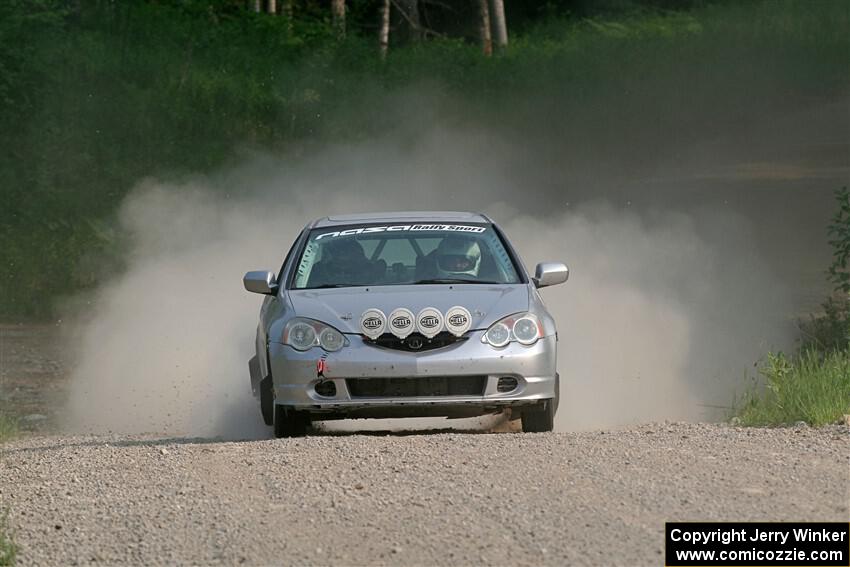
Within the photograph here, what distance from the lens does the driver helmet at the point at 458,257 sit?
1154 cm

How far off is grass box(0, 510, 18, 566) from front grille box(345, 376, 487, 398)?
274 centimetres

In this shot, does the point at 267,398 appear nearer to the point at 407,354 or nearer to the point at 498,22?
the point at 407,354

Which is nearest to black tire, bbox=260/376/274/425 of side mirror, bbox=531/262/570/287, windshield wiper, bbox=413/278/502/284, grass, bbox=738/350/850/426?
windshield wiper, bbox=413/278/502/284

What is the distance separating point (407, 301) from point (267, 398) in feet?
3.72

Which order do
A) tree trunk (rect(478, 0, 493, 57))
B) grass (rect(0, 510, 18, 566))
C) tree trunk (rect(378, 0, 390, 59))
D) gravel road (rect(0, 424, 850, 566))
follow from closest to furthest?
gravel road (rect(0, 424, 850, 566))
grass (rect(0, 510, 18, 566))
tree trunk (rect(478, 0, 493, 57))
tree trunk (rect(378, 0, 390, 59))

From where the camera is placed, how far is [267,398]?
1099cm

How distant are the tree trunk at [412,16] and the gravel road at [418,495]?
104 ft

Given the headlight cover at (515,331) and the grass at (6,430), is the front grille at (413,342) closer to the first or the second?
the headlight cover at (515,331)

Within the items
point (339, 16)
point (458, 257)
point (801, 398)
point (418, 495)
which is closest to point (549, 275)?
point (458, 257)

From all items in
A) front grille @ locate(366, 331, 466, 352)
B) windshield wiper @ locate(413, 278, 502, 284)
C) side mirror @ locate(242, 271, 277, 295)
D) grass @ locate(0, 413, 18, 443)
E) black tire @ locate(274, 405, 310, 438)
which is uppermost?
windshield wiper @ locate(413, 278, 502, 284)

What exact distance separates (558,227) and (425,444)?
15.1 meters

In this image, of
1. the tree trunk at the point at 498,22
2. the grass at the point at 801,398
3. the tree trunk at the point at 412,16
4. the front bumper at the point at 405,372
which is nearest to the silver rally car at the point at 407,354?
the front bumper at the point at 405,372

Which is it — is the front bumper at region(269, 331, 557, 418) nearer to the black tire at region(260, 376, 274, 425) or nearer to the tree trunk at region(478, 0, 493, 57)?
the black tire at region(260, 376, 274, 425)

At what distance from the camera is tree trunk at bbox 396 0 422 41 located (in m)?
41.4
